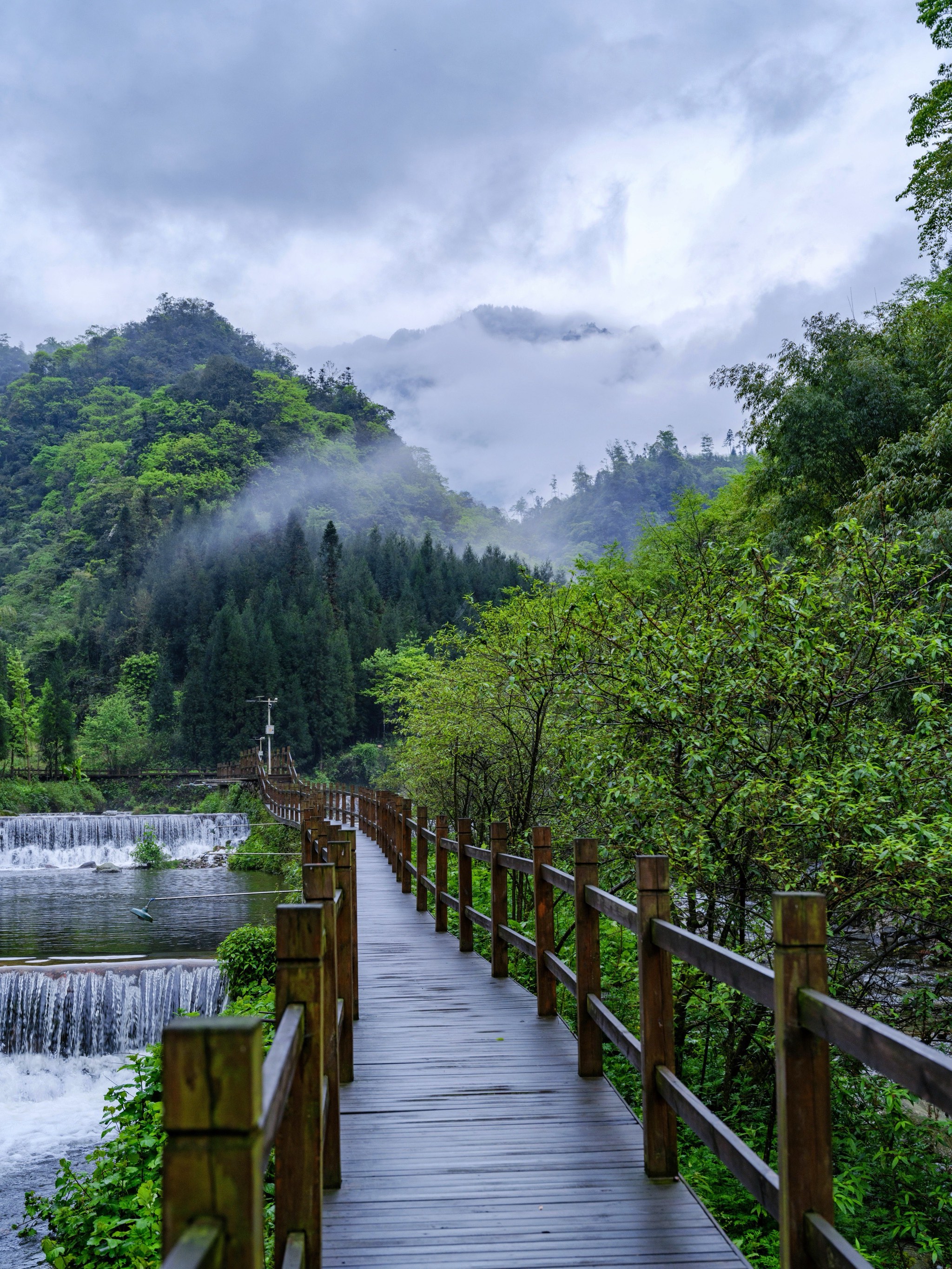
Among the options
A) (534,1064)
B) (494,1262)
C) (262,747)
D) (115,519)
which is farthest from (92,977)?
(115,519)

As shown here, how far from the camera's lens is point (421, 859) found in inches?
436

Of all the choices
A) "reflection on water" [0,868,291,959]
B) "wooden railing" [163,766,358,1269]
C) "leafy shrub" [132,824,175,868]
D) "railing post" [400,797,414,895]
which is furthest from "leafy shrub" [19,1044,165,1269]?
"leafy shrub" [132,824,175,868]

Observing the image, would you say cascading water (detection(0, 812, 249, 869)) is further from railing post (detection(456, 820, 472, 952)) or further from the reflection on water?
railing post (detection(456, 820, 472, 952))

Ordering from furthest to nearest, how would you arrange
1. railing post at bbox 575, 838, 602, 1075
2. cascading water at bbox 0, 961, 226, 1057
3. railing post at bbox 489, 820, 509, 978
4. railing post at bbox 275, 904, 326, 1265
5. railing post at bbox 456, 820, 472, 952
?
cascading water at bbox 0, 961, 226, 1057
railing post at bbox 456, 820, 472, 952
railing post at bbox 489, 820, 509, 978
railing post at bbox 575, 838, 602, 1075
railing post at bbox 275, 904, 326, 1265

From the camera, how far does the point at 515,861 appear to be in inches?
253

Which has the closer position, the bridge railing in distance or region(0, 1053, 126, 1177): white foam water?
the bridge railing in distance

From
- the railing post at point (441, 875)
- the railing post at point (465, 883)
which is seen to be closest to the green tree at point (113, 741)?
the railing post at point (441, 875)

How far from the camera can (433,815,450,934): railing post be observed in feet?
30.6

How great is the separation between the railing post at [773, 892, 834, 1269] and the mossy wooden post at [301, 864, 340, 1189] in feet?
4.60

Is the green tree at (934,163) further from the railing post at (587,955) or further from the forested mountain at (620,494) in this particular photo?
the forested mountain at (620,494)

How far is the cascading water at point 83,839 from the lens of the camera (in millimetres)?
34438

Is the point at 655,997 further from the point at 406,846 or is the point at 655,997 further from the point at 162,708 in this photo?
the point at 162,708

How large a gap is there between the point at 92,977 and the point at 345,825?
11.2 meters

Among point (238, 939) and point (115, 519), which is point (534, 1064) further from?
point (115, 519)
